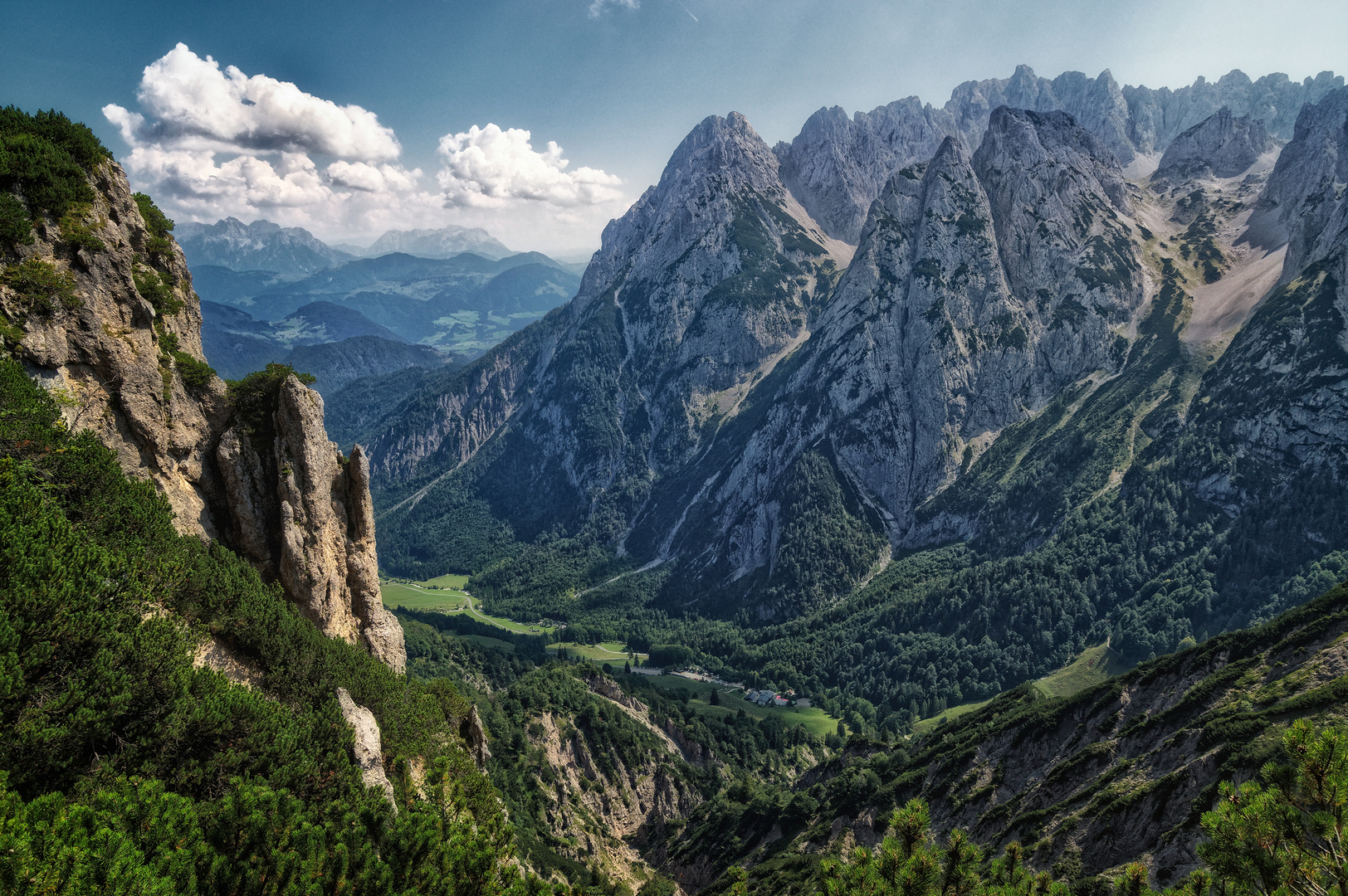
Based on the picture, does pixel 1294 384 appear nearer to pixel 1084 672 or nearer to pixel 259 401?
pixel 1084 672

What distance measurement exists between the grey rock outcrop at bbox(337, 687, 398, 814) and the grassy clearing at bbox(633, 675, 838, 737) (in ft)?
436

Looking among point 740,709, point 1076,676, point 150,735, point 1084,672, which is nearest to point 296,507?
point 150,735

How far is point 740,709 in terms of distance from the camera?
172875 millimetres

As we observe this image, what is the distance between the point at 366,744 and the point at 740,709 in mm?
152773

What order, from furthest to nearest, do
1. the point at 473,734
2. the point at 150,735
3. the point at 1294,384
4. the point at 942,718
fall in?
the point at 1294,384 < the point at 942,718 < the point at 473,734 < the point at 150,735

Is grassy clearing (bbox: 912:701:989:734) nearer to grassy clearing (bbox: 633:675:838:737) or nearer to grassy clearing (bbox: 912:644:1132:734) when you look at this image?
grassy clearing (bbox: 912:644:1132:734)

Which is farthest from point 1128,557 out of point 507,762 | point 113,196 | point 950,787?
point 113,196

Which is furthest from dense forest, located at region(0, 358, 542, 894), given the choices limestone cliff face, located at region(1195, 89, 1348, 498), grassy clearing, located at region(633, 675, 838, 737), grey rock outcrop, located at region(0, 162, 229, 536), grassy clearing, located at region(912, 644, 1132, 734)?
limestone cliff face, located at region(1195, 89, 1348, 498)

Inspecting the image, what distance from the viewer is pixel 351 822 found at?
2597cm

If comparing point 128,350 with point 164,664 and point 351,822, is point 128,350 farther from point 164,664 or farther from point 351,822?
point 351,822

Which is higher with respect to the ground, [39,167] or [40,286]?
[39,167]

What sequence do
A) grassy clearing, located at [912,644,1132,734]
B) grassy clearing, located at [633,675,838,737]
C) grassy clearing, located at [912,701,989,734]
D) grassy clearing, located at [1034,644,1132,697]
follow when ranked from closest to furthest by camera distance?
grassy clearing, located at [1034,644,1132,697] < grassy clearing, located at [912,644,1132,734] < grassy clearing, located at [912,701,989,734] < grassy clearing, located at [633,675,838,737]

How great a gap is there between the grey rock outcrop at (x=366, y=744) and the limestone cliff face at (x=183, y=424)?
1289 centimetres

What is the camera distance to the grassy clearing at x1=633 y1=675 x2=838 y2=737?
16825 centimetres
